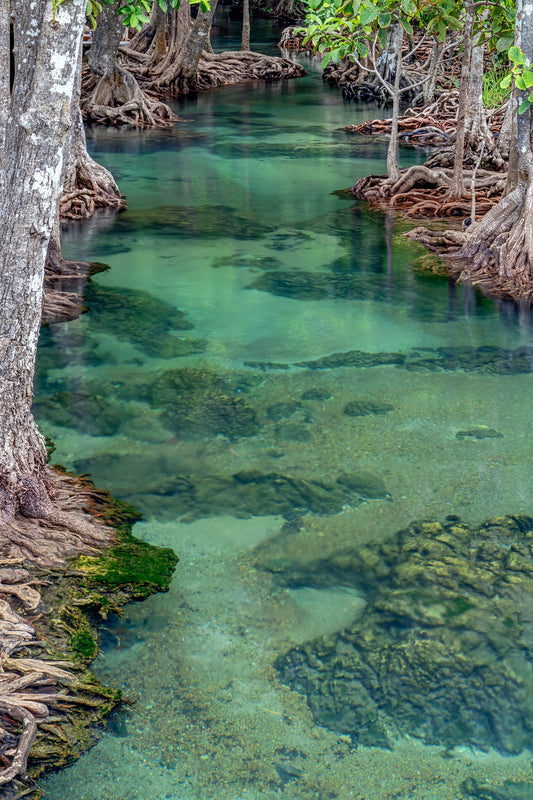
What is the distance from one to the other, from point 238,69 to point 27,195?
26700 millimetres

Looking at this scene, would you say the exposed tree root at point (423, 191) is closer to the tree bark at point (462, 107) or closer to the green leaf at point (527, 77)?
the tree bark at point (462, 107)

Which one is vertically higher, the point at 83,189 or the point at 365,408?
the point at 83,189

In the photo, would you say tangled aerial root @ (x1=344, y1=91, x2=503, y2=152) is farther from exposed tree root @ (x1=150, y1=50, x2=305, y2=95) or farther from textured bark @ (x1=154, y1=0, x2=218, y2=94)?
exposed tree root @ (x1=150, y1=50, x2=305, y2=95)

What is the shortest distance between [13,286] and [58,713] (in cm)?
197

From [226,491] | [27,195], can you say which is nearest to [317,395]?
[226,491]

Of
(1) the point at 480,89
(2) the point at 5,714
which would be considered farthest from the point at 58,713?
(1) the point at 480,89

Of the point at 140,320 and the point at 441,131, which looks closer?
the point at 140,320

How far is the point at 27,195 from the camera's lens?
436 cm

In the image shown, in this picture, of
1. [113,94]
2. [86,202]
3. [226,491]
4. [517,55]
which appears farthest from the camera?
[113,94]

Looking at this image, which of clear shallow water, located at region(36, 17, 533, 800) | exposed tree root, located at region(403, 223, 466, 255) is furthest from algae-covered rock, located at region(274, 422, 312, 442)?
exposed tree root, located at region(403, 223, 466, 255)

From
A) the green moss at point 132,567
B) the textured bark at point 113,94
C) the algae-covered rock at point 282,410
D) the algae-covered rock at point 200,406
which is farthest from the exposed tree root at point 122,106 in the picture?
the green moss at point 132,567

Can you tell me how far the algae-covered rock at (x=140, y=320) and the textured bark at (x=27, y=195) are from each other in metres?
3.22

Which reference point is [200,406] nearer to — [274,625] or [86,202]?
[274,625]

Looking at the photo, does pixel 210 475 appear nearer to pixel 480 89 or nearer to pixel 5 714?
pixel 5 714
